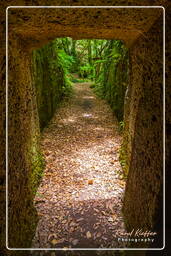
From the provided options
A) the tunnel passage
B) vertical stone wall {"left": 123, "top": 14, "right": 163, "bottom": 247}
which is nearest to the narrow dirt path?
the tunnel passage

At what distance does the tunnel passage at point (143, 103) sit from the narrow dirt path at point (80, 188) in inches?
17.1

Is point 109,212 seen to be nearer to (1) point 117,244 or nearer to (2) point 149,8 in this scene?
(1) point 117,244

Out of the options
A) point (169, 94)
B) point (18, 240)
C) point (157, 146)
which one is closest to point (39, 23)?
point (169, 94)

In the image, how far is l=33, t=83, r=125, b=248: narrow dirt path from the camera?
3.76 m

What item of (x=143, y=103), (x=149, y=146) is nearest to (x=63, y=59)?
(x=143, y=103)

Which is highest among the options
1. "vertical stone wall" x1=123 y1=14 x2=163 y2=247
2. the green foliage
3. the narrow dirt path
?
the green foliage

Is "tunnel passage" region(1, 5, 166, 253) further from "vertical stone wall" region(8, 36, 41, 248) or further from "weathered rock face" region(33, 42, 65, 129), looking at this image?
"weathered rock face" region(33, 42, 65, 129)

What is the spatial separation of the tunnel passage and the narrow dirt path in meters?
0.43

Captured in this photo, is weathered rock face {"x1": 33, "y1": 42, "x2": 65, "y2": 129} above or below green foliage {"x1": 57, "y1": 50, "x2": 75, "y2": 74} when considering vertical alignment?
below

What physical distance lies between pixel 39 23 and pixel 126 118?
3373mm

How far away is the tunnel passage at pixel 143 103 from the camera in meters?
2.43

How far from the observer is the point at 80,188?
5.08 m

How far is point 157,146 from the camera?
2557mm

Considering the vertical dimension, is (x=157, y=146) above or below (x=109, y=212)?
above
